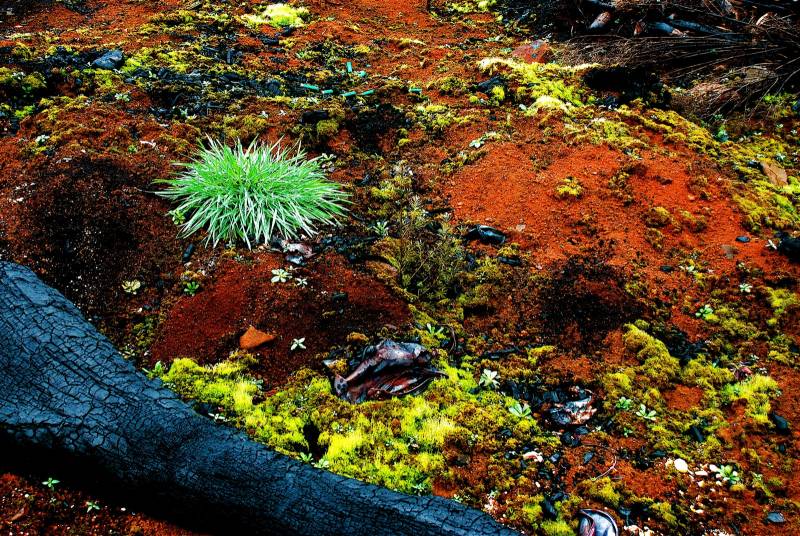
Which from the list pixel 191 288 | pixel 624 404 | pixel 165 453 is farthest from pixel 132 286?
pixel 624 404

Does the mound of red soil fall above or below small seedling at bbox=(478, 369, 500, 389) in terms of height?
above

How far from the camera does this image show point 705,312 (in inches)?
152

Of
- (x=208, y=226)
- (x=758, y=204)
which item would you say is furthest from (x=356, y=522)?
(x=758, y=204)

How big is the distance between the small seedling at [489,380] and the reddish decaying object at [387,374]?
27cm

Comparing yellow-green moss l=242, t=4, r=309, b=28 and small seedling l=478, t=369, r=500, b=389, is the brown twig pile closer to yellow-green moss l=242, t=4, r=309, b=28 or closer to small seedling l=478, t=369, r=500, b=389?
yellow-green moss l=242, t=4, r=309, b=28

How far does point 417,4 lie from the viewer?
411 inches

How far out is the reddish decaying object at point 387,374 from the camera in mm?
3107

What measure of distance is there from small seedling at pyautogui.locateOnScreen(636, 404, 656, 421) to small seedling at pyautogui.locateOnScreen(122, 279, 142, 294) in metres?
3.54

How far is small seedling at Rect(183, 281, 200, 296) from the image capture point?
3.73 metres

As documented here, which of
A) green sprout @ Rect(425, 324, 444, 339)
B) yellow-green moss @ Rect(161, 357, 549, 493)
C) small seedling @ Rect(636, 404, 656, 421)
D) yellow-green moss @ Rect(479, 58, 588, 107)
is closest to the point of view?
yellow-green moss @ Rect(161, 357, 549, 493)

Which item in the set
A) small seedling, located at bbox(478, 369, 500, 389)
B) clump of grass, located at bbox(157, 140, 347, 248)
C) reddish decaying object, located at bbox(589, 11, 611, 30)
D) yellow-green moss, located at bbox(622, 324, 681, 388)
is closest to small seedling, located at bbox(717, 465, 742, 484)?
yellow-green moss, located at bbox(622, 324, 681, 388)

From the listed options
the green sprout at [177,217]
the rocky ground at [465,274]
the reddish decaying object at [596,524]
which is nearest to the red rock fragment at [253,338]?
the rocky ground at [465,274]

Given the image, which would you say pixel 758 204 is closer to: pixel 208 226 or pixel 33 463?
pixel 208 226

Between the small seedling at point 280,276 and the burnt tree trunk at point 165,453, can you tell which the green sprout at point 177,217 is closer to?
the small seedling at point 280,276
